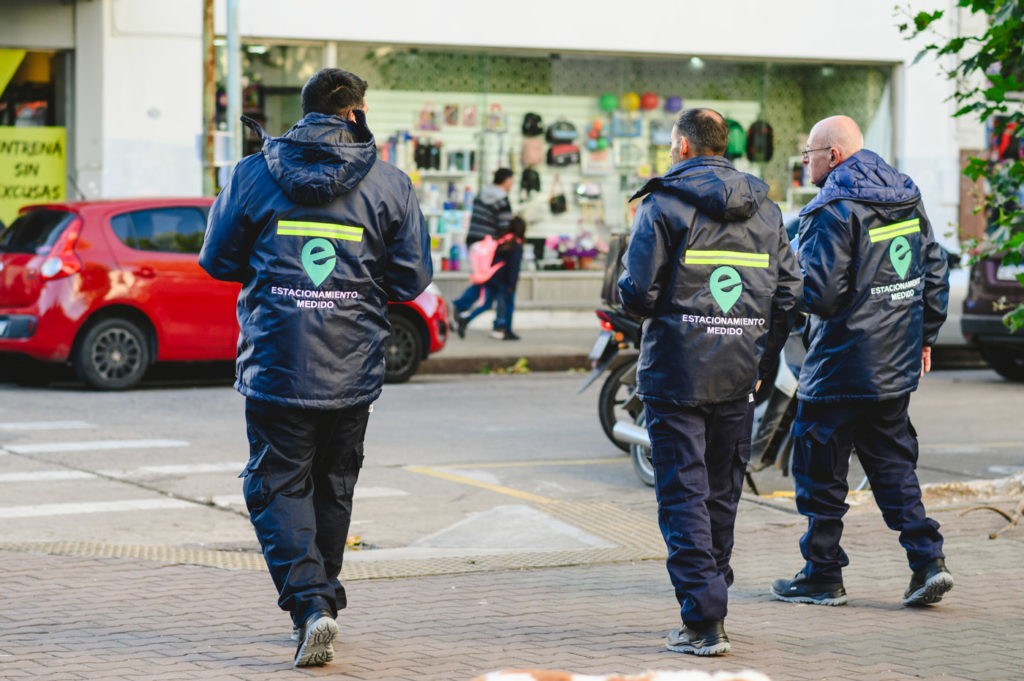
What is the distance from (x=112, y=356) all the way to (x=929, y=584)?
30.2 feet

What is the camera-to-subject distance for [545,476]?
32.8 ft

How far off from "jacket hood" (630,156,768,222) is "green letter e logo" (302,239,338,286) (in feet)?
3.73

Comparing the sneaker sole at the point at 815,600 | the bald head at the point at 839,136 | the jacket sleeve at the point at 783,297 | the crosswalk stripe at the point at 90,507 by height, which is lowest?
the crosswalk stripe at the point at 90,507

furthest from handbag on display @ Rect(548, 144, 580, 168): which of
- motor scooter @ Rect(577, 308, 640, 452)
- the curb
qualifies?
motor scooter @ Rect(577, 308, 640, 452)

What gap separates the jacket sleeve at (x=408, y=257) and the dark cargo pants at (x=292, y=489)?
0.42 m

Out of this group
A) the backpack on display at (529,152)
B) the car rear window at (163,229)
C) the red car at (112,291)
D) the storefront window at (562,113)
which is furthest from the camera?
the backpack on display at (529,152)

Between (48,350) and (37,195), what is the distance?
6.00 metres

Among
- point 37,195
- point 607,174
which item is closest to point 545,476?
point 37,195

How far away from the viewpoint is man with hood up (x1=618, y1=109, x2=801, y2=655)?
5.65 metres

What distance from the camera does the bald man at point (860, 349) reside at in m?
6.34

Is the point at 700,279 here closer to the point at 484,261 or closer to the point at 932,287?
the point at 932,287

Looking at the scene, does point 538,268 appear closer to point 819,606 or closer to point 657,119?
point 657,119

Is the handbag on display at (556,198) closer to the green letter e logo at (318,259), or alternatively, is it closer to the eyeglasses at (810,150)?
the eyeglasses at (810,150)

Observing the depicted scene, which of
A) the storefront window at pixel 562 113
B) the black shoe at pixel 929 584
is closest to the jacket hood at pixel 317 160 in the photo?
the black shoe at pixel 929 584
